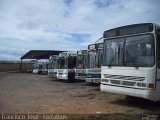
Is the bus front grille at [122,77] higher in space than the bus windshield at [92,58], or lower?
lower

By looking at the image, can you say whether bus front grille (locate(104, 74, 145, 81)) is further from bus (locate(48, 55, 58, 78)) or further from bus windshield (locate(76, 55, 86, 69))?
bus (locate(48, 55, 58, 78))

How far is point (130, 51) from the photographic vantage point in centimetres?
1138

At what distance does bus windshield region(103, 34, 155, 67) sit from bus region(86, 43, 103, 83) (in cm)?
614

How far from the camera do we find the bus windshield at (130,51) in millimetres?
10704

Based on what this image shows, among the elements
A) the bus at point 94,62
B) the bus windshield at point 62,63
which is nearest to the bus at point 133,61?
the bus at point 94,62

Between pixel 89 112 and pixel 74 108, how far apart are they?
0.98 m

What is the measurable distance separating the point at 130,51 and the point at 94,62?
8.56m

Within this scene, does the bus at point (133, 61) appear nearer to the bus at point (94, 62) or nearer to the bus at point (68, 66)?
the bus at point (94, 62)

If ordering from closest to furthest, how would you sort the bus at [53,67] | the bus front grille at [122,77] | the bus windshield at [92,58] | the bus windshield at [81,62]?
the bus front grille at [122,77] < the bus windshield at [92,58] < the bus windshield at [81,62] < the bus at [53,67]

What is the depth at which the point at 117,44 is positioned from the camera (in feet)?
39.5

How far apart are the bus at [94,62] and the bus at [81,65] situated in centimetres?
225

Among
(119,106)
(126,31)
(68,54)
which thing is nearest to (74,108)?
(119,106)

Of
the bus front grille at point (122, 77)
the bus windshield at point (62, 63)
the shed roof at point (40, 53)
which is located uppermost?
the shed roof at point (40, 53)

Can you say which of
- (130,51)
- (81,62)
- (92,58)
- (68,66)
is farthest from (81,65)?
(130,51)
